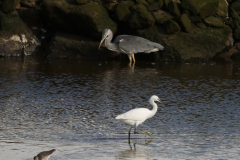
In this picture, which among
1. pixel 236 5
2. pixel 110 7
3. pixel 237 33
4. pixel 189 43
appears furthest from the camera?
pixel 236 5

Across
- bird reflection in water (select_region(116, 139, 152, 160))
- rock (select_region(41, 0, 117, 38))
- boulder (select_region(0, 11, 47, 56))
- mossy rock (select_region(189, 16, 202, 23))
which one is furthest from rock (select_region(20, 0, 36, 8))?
bird reflection in water (select_region(116, 139, 152, 160))

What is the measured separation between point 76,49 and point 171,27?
13.5ft

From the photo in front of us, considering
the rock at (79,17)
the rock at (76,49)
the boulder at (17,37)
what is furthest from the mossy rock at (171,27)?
the boulder at (17,37)

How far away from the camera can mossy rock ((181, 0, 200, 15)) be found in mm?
18547

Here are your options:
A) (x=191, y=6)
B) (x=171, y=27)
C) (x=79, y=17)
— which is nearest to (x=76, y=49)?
(x=79, y=17)

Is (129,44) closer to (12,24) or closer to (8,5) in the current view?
(12,24)

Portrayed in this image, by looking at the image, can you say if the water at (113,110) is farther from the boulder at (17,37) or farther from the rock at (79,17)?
the boulder at (17,37)

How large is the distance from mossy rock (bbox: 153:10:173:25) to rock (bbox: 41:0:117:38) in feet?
5.88

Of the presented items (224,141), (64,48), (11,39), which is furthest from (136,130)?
(11,39)

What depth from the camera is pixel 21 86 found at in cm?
1216

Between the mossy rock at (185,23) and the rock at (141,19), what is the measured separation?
3.85ft

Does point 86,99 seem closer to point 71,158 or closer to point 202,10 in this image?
point 71,158

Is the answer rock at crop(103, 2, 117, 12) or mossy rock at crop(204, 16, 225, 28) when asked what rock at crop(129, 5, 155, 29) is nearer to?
rock at crop(103, 2, 117, 12)

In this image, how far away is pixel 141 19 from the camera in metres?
17.7
